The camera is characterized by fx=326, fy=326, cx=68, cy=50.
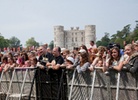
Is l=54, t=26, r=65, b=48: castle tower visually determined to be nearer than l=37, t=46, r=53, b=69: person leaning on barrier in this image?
No

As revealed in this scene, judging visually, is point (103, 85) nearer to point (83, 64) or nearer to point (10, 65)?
point (83, 64)

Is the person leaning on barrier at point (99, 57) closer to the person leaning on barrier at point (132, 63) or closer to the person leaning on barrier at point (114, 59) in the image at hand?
the person leaning on barrier at point (114, 59)

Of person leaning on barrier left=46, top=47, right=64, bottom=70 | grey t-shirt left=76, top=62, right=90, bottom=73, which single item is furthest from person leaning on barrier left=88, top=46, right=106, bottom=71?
person leaning on barrier left=46, top=47, right=64, bottom=70

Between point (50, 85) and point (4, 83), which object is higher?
point (50, 85)

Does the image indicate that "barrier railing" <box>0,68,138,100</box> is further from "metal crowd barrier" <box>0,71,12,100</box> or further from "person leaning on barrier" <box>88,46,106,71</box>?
"person leaning on barrier" <box>88,46,106,71</box>

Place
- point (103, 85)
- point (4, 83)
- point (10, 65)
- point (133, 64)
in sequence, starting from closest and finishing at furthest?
point (133, 64) < point (103, 85) < point (10, 65) < point (4, 83)

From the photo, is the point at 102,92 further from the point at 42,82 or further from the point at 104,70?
the point at 42,82

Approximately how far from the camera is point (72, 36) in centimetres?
16950

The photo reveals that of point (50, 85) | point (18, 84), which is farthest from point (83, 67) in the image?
point (18, 84)

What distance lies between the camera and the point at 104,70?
7.80m

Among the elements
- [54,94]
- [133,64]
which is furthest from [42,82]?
[133,64]

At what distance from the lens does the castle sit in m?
149

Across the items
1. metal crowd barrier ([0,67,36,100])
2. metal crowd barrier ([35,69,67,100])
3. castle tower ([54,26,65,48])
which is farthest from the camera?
castle tower ([54,26,65,48])

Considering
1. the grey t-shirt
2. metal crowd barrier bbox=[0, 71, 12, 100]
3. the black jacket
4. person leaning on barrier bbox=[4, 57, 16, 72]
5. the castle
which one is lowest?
metal crowd barrier bbox=[0, 71, 12, 100]
